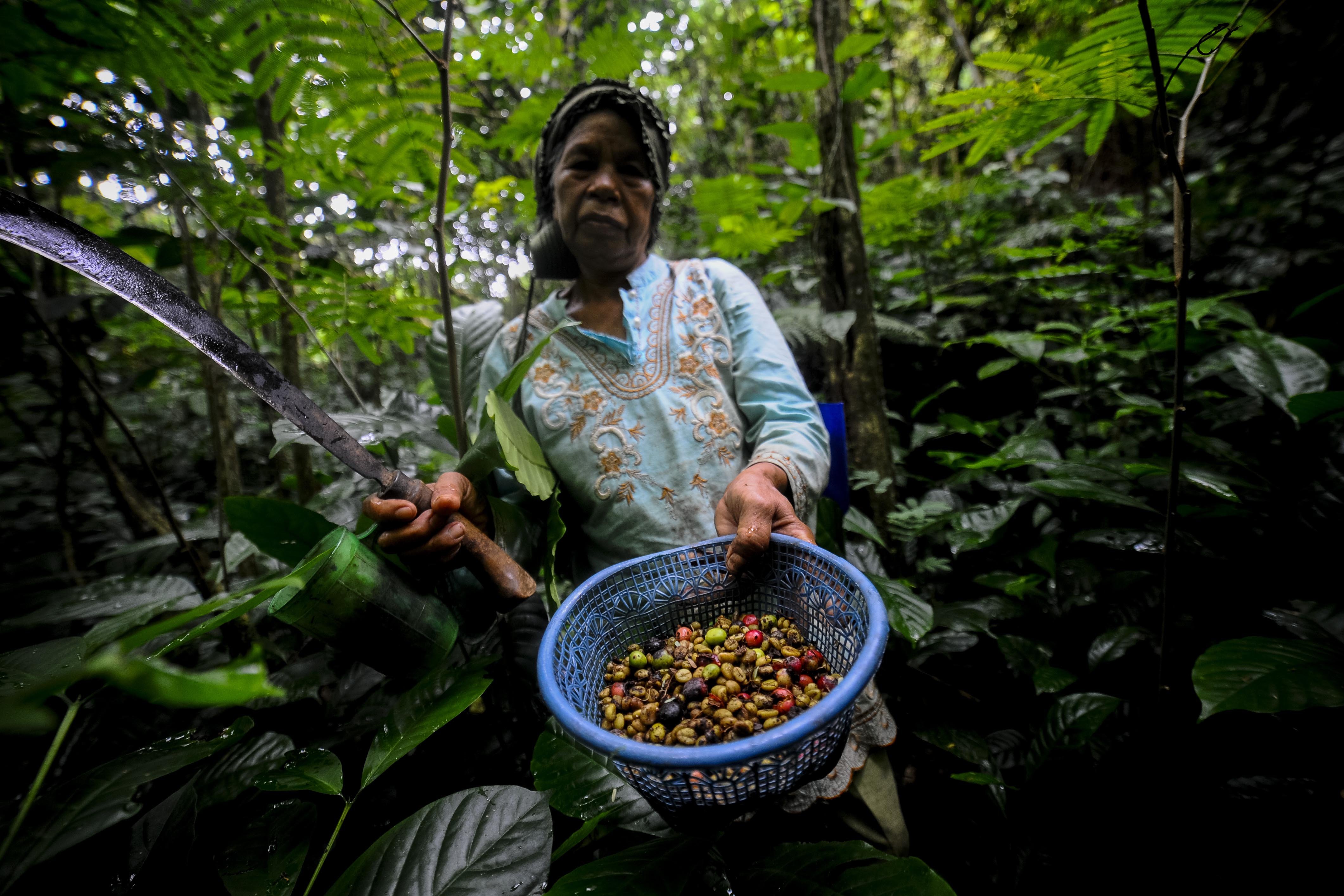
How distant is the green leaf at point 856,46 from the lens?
1645 mm

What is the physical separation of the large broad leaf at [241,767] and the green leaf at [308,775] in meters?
0.02

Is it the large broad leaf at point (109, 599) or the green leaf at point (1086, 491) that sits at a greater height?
the large broad leaf at point (109, 599)

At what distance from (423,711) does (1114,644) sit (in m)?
1.54

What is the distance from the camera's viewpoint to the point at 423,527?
0.86 meters

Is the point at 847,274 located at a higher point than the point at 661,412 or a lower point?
higher

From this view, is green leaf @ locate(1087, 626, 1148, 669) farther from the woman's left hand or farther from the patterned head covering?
the patterned head covering

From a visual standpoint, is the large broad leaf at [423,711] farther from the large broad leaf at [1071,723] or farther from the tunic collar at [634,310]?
the large broad leaf at [1071,723]

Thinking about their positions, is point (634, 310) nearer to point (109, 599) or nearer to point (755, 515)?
point (755, 515)

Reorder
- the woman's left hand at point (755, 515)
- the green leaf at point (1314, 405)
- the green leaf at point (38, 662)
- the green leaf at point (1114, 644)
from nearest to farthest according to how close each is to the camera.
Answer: the green leaf at point (38, 662) < the woman's left hand at point (755, 515) < the green leaf at point (1314, 405) < the green leaf at point (1114, 644)

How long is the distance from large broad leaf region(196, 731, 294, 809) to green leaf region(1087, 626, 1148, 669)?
1.71 m

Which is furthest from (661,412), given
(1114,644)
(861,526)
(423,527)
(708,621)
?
(1114,644)

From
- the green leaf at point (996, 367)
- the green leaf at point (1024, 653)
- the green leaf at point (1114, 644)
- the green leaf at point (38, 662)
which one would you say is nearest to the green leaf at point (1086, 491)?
the green leaf at point (1114, 644)

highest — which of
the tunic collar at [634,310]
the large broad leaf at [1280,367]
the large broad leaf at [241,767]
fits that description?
the tunic collar at [634,310]

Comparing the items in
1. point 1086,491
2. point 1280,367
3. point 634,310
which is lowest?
point 1086,491
